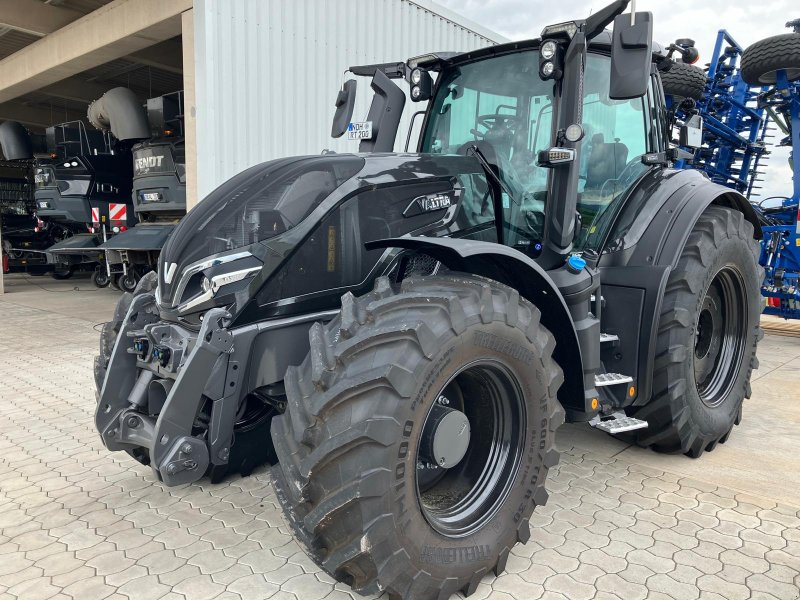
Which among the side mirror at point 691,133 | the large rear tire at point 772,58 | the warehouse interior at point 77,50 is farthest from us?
the warehouse interior at point 77,50

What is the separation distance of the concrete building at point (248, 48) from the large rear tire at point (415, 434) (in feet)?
15.7

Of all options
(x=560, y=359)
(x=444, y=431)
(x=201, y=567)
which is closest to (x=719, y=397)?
(x=560, y=359)

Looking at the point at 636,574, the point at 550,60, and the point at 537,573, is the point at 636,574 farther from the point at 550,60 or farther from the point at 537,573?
the point at 550,60

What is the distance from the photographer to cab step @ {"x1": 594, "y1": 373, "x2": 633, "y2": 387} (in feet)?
9.89

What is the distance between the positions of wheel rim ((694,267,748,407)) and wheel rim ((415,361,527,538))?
201 centimetres

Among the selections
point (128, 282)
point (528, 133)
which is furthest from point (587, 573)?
point (128, 282)

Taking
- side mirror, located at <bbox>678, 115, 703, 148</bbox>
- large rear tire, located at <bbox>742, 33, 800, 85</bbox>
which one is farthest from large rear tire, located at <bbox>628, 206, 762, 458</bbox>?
large rear tire, located at <bbox>742, 33, 800, 85</bbox>

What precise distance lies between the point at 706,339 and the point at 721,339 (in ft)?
0.37

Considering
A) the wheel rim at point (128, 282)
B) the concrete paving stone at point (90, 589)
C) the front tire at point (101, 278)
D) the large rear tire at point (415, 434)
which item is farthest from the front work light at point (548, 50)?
the front tire at point (101, 278)

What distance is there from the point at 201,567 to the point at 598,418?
1978 mm

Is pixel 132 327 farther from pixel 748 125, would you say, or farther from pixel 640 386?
pixel 748 125

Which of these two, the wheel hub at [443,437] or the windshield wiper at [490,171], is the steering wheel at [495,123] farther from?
the wheel hub at [443,437]

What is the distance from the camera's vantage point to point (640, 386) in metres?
3.28

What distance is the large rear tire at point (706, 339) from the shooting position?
3.32 meters
